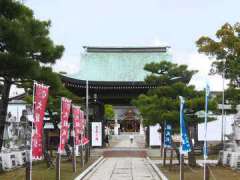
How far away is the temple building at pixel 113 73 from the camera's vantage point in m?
37.2

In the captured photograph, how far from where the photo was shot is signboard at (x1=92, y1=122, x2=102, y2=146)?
38.3 m

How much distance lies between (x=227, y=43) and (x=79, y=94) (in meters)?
15.3

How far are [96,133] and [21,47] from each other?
79.8 ft

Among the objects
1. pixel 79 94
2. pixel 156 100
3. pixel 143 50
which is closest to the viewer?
pixel 156 100

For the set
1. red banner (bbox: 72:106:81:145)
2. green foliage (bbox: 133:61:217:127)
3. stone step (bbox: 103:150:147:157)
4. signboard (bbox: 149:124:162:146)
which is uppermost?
green foliage (bbox: 133:61:217:127)

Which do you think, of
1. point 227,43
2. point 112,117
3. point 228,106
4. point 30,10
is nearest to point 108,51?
point 228,106

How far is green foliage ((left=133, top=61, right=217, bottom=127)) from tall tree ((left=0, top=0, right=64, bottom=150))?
6469 mm

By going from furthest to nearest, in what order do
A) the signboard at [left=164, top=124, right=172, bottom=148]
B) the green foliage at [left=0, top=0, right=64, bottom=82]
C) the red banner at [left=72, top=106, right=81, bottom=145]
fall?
the signboard at [left=164, top=124, right=172, bottom=148], the red banner at [left=72, top=106, right=81, bottom=145], the green foliage at [left=0, top=0, right=64, bottom=82]

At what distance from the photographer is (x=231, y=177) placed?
60.3ft

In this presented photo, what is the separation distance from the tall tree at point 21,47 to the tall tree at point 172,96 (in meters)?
6.47

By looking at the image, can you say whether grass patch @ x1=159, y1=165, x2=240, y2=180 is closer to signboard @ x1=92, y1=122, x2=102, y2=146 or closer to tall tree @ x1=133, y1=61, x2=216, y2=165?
tall tree @ x1=133, y1=61, x2=216, y2=165

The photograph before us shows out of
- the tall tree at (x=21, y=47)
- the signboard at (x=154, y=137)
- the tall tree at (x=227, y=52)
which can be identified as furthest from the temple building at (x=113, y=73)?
the tall tree at (x=21, y=47)

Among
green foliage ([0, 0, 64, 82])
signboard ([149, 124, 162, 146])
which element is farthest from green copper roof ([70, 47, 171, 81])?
green foliage ([0, 0, 64, 82])

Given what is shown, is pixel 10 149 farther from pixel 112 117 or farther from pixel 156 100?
pixel 112 117
